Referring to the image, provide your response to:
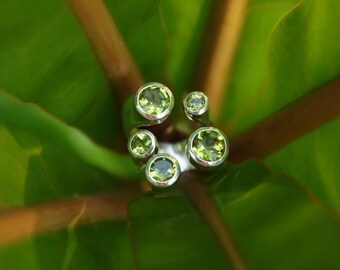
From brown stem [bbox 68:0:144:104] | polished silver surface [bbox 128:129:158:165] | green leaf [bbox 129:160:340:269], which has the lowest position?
green leaf [bbox 129:160:340:269]

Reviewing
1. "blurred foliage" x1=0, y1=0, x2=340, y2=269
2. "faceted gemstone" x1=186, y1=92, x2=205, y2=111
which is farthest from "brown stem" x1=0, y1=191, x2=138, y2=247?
"faceted gemstone" x1=186, y1=92, x2=205, y2=111

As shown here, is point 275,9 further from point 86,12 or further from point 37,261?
point 37,261

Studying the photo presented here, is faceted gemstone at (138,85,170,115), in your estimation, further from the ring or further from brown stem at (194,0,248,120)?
brown stem at (194,0,248,120)

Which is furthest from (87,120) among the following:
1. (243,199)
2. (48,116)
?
(243,199)

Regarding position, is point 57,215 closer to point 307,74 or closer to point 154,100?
point 154,100

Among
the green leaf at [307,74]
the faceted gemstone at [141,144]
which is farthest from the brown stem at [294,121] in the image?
the faceted gemstone at [141,144]

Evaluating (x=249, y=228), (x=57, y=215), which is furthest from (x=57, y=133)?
(x=249, y=228)

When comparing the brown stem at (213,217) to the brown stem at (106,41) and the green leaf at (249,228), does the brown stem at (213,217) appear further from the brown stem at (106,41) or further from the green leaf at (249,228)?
the brown stem at (106,41)
